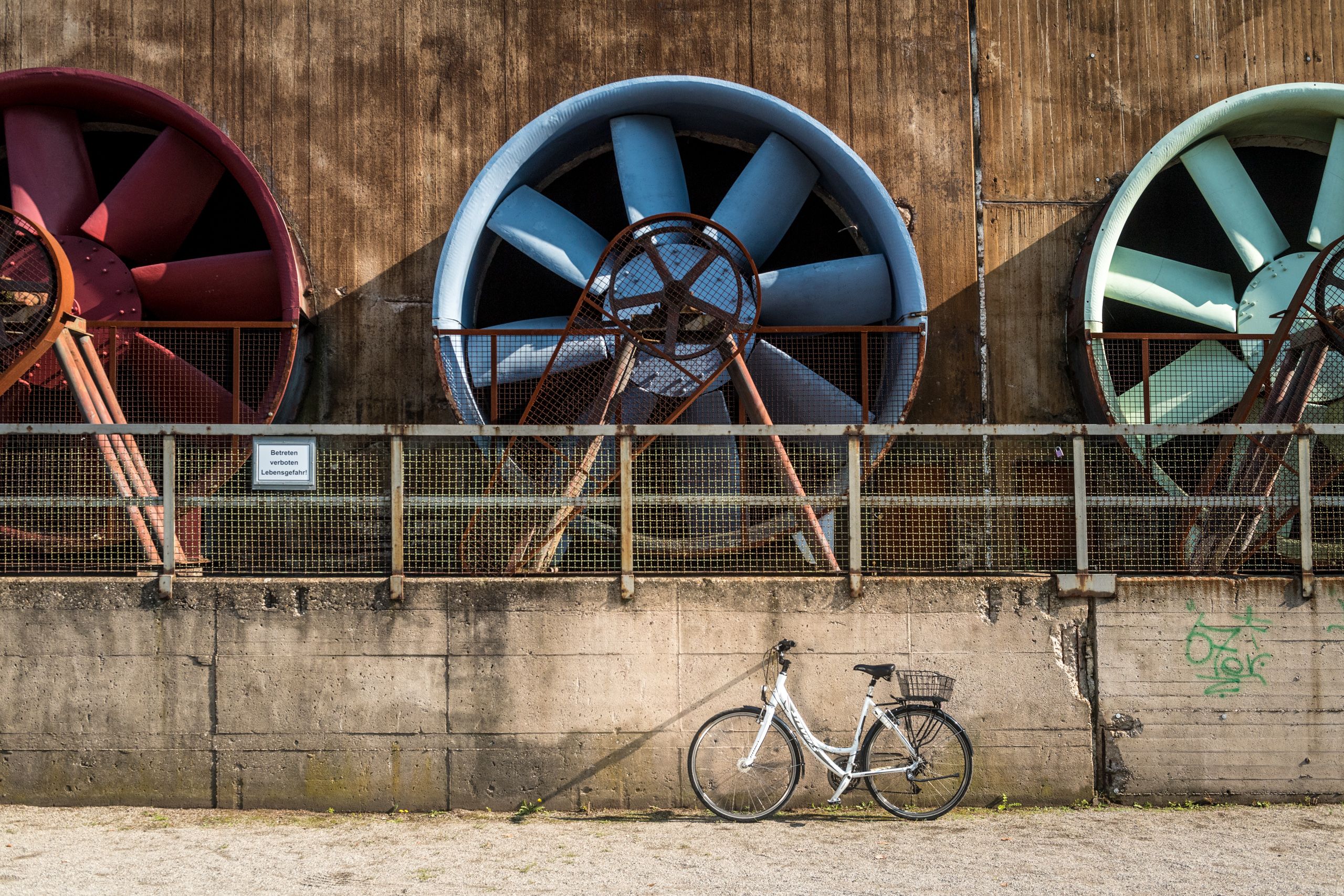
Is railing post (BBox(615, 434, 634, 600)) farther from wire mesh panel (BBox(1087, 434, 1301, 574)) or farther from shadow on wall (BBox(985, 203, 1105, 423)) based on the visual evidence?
shadow on wall (BBox(985, 203, 1105, 423))

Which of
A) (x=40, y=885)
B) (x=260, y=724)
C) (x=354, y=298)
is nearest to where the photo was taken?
(x=40, y=885)

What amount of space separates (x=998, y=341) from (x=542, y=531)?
4824 mm

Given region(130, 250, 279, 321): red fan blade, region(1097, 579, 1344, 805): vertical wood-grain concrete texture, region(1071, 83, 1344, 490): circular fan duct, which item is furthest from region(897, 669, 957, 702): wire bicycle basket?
region(130, 250, 279, 321): red fan blade

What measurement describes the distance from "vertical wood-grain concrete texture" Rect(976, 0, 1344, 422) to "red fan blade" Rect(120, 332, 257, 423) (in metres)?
6.06

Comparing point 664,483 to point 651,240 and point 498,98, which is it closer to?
point 651,240

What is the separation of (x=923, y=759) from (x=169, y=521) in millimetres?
4276

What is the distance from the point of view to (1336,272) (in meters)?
8.91

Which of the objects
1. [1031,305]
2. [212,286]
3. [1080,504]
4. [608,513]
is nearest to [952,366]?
[1031,305]

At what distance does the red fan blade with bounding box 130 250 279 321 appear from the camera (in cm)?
902

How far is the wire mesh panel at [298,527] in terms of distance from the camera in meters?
6.50

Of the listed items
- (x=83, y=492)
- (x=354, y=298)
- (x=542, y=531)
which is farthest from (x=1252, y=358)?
(x=83, y=492)

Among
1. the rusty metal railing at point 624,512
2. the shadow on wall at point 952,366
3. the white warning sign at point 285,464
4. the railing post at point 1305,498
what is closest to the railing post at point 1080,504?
the rusty metal railing at point 624,512

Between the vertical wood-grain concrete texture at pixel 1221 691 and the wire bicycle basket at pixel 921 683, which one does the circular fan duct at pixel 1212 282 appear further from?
the wire bicycle basket at pixel 921 683

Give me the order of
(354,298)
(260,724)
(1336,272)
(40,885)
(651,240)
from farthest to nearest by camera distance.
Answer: (354,298) < (1336,272) < (651,240) < (260,724) < (40,885)
